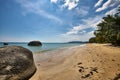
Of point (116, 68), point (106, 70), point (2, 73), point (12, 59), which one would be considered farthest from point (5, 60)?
point (116, 68)

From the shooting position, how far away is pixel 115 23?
18672mm

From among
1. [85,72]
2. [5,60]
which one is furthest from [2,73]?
[85,72]

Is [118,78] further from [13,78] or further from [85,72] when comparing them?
[13,78]

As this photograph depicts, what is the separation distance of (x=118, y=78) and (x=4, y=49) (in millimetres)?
5026

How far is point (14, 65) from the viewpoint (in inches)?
204

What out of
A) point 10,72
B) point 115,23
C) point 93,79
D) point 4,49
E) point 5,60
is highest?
point 115,23

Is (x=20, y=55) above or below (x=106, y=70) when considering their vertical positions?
above

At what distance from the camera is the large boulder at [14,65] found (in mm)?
4780

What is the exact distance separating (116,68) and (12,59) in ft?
15.8

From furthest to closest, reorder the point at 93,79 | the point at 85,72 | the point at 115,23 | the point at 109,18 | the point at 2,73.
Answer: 1. the point at 109,18
2. the point at 115,23
3. the point at 85,72
4. the point at 93,79
5. the point at 2,73

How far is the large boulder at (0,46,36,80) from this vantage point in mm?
4780

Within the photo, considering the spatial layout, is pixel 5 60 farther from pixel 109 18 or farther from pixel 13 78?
pixel 109 18

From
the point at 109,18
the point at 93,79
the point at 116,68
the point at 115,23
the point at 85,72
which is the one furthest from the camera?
the point at 109,18

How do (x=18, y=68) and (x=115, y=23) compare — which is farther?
(x=115, y=23)
